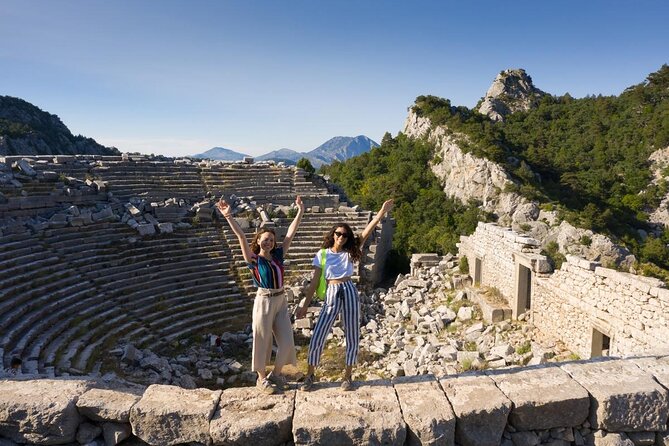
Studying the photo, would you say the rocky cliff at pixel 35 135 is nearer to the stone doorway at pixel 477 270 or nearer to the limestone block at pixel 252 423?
the stone doorway at pixel 477 270

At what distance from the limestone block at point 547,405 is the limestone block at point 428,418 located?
1.68ft

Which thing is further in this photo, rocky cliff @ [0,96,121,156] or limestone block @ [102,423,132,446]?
rocky cliff @ [0,96,121,156]

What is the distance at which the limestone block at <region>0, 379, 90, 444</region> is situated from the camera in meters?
3.04

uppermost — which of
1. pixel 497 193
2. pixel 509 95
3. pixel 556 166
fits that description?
pixel 509 95

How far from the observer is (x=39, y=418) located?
3035 mm

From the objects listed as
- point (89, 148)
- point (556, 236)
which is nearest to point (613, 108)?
point (556, 236)

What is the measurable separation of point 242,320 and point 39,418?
898cm

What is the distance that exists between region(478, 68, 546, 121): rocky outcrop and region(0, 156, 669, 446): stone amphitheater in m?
36.0

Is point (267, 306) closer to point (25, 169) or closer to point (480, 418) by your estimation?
point (480, 418)

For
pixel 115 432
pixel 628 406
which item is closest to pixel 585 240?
pixel 628 406

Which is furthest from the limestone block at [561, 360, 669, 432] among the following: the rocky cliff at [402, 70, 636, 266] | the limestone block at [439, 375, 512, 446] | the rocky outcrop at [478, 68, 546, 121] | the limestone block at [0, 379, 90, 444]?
the rocky outcrop at [478, 68, 546, 121]

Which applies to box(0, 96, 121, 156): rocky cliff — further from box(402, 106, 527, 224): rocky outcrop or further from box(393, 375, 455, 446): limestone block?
box(393, 375, 455, 446): limestone block

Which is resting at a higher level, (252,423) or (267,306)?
(267,306)

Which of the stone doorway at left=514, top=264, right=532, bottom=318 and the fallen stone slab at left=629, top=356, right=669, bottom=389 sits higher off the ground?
the fallen stone slab at left=629, top=356, right=669, bottom=389
